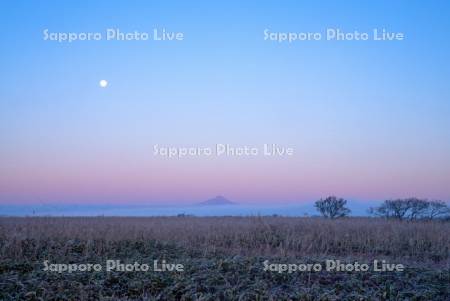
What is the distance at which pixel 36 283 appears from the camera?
894 cm

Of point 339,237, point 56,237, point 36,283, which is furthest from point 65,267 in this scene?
point 339,237

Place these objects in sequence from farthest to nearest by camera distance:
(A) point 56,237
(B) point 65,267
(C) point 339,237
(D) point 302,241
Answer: (C) point 339,237
(D) point 302,241
(A) point 56,237
(B) point 65,267

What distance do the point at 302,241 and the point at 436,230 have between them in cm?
648

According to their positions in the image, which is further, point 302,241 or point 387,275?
point 302,241

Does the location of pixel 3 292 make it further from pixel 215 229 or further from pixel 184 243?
pixel 215 229

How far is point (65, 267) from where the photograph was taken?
9.98 metres

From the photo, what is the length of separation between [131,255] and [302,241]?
232 inches

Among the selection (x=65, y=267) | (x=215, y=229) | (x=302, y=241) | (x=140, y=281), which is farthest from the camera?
(x=215, y=229)

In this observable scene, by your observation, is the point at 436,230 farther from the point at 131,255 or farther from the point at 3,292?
the point at 3,292

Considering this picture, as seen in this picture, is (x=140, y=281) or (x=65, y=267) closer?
(x=140, y=281)

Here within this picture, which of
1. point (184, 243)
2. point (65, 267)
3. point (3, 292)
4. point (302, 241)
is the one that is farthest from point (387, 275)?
point (3, 292)

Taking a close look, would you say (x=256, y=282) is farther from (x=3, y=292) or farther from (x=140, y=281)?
(x=3, y=292)

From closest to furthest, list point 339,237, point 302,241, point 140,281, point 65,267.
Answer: point 140,281, point 65,267, point 302,241, point 339,237

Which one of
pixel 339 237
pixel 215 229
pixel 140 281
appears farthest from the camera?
pixel 215 229
